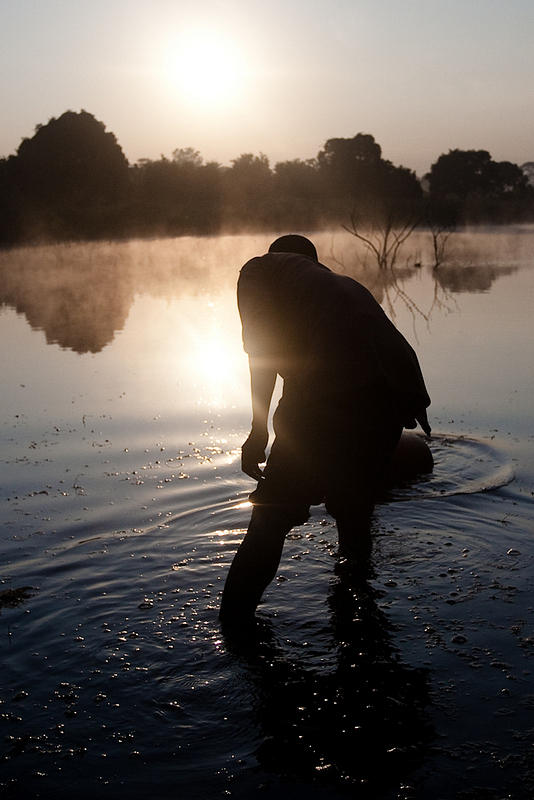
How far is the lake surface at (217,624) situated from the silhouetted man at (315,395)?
583 millimetres

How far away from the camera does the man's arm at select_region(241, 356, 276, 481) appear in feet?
12.9

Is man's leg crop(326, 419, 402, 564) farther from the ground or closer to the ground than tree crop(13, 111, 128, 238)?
closer to the ground

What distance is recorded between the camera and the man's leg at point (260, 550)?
3.95m

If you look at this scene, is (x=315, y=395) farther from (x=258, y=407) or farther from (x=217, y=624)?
(x=217, y=624)

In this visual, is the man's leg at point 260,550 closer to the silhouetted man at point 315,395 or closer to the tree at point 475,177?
the silhouetted man at point 315,395

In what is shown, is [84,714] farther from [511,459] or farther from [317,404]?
[511,459]

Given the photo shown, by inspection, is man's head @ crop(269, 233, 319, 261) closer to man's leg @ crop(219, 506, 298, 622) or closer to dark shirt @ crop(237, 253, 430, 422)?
dark shirt @ crop(237, 253, 430, 422)

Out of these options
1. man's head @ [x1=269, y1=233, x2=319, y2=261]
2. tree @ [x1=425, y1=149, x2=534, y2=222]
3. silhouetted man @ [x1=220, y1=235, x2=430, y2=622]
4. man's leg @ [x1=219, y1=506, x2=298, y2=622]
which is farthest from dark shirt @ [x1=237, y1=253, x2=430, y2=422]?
tree @ [x1=425, y1=149, x2=534, y2=222]

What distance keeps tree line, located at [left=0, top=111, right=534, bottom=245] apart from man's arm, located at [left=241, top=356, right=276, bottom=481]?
47460 millimetres

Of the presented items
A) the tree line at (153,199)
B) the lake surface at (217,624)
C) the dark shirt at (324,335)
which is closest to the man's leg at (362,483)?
the dark shirt at (324,335)

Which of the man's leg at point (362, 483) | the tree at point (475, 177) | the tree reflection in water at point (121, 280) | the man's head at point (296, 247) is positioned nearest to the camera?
the man's leg at point (362, 483)

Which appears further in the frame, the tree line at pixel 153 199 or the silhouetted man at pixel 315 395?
the tree line at pixel 153 199

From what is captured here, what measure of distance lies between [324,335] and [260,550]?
1034 mm

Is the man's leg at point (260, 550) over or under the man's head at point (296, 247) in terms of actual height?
under
